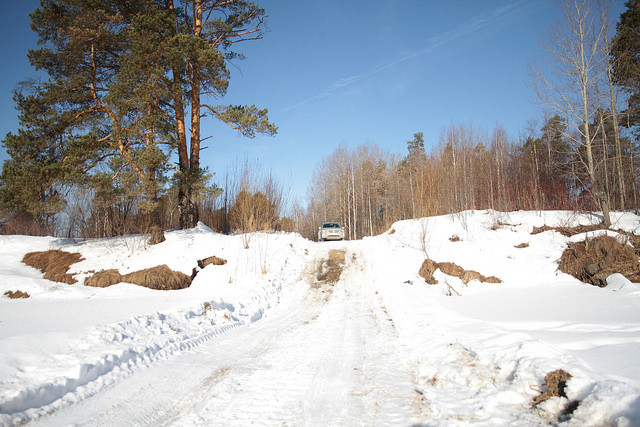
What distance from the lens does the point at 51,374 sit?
12.4 ft

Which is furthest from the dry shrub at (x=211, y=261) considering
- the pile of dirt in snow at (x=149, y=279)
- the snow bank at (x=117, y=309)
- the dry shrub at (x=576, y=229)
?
the dry shrub at (x=576, y=229)

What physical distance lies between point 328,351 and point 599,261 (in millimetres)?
9369

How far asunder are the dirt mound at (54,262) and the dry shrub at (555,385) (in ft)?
47.2

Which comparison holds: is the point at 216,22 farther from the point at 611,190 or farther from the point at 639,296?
the point at 611,190

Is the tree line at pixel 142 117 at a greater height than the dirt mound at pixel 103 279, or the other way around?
the tree line at pixel 142 117

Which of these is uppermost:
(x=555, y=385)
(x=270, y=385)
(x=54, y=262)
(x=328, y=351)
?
(x=54, y=262)

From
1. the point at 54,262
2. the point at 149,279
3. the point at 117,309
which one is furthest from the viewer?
the point at 54,262

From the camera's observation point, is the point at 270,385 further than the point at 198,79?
No

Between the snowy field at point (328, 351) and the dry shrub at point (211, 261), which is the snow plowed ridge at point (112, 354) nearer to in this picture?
the snowy field at point (328, 351)

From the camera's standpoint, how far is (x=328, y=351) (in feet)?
18.3

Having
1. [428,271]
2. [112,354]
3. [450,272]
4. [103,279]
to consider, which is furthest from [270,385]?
[103,279]

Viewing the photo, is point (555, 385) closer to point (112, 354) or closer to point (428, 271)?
point (112, 354)

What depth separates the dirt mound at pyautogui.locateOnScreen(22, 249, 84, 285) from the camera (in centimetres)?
1213

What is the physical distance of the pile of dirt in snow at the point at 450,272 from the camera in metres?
11.6
